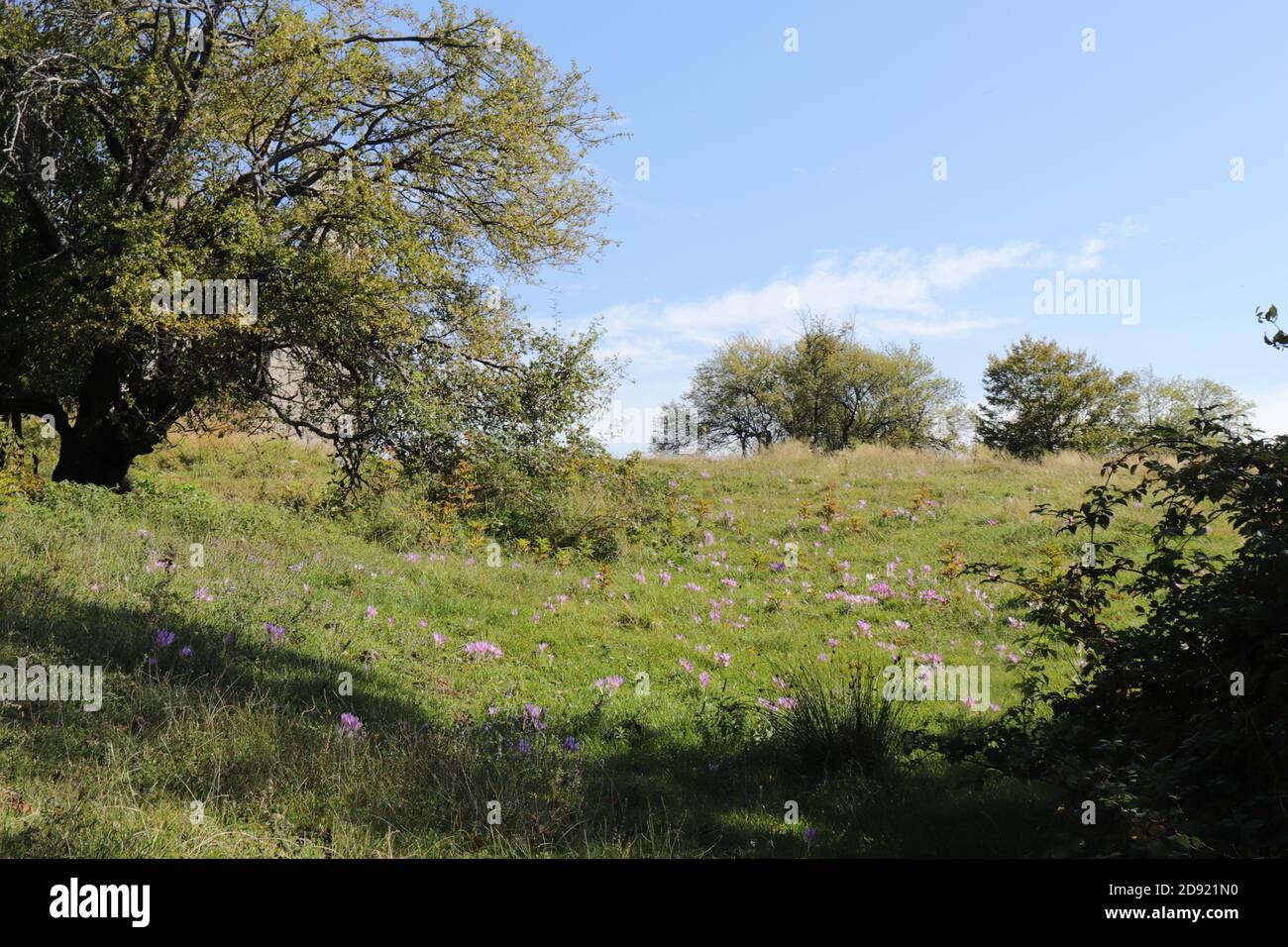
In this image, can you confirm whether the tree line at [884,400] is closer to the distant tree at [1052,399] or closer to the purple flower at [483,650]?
the distant tree at [1052,399]

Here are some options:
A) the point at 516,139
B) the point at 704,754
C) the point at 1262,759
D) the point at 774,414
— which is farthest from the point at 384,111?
the point at 774,414

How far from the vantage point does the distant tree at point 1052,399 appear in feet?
156

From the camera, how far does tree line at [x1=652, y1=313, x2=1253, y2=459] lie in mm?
47844

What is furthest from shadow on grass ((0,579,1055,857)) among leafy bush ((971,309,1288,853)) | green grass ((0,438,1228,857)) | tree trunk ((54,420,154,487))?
tree trunk ((54,420,154,487))

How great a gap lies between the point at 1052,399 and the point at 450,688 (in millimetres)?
48914

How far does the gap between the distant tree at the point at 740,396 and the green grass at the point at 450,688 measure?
4118 cm

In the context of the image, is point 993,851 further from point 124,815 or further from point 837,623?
point 837,623

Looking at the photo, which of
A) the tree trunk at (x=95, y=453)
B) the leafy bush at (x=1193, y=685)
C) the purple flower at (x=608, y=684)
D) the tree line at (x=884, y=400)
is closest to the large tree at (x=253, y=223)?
the tree trunk at (x=95, y=453)

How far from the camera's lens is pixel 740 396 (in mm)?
57000

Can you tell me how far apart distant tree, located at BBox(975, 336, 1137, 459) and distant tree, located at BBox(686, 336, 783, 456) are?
1444 centimetres

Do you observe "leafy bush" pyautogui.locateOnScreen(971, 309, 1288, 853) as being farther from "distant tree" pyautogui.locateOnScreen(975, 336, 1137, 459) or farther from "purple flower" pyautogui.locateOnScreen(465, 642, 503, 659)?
"distant tree" pyautogui.locateOnScreen(975, 336, 1137, 459)

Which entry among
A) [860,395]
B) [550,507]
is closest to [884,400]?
[860,395]
